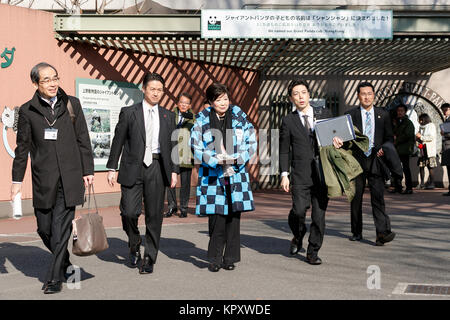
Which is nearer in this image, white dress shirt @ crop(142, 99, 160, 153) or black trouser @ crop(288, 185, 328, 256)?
white dress shirt @ crop(142, 99, 160, 153)

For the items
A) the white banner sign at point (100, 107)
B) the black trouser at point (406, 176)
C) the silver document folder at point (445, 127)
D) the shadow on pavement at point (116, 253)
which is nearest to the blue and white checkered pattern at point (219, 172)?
the shadow on pavement at point (116, 253)

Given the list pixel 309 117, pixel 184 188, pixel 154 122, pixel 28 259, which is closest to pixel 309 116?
pixel 309 117

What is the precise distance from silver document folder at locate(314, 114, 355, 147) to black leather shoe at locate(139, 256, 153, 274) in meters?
2.17

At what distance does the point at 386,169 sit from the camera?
316 inches

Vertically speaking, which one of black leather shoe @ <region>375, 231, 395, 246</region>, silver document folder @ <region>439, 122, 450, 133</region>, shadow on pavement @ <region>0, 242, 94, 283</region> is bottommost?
shadow on pavement @ <region>0, 242, 94, 283</region>

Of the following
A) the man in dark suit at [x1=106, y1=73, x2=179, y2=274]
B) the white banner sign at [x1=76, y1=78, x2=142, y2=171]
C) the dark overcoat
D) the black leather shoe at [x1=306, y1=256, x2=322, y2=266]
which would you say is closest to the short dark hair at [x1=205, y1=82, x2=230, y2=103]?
the man in dark suit at [x1=106, y1=73, x2=179, y2=274]

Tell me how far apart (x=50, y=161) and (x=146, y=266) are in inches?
58.8

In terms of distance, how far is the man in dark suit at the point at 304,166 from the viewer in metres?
6.89

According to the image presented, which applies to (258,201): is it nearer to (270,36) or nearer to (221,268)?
(270,36)

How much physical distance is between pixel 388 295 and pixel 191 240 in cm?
387

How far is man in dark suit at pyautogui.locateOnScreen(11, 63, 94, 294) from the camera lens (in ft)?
18.6

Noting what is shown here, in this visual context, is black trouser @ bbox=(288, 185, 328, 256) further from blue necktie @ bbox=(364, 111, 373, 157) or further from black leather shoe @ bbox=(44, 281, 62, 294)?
black leather shoe @ bbox=(44, 281, 62, 294)

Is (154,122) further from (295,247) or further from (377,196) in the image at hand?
(377,196)
